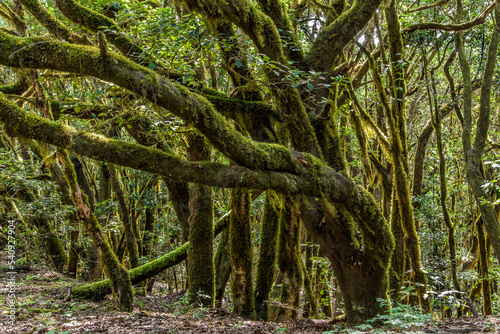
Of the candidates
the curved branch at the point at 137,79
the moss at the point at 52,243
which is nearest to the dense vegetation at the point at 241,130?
the curved branch at the point at 137,79

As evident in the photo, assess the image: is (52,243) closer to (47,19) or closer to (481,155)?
(47,19)

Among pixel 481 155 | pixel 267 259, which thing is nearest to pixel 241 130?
pixel 267 259

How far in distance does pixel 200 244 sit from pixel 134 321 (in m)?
1.65

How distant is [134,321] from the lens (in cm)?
482

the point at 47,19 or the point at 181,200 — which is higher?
the point at 47,19

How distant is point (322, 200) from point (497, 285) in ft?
48.0

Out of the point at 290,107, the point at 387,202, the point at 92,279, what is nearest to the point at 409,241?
the point at 387,202

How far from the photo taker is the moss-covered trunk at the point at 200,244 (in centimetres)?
608

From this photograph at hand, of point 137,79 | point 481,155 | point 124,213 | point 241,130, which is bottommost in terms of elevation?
point 124,213

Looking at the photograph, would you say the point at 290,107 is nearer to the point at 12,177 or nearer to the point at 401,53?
the point at 401,53

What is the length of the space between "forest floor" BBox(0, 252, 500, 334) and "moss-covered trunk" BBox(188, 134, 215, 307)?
14.0 inches

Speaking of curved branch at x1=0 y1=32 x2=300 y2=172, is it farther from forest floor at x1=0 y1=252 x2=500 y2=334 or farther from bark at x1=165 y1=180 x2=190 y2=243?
bark at x1=165 y1=180 x2=190 y2=243

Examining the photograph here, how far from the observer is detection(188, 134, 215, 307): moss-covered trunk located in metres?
6.08

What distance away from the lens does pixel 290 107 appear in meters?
4.87
